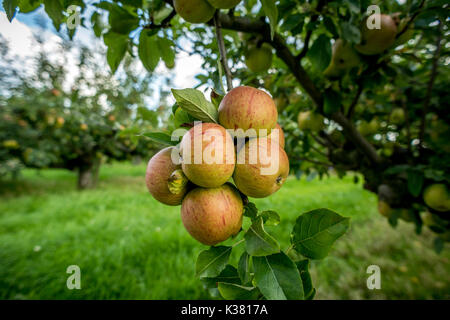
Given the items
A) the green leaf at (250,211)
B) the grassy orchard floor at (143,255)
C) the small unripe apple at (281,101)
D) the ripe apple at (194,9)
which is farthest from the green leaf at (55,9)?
the small unripe apple at (281,101)

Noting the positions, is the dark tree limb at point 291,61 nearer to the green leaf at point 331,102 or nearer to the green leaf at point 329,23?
the green leaf at point 331,102

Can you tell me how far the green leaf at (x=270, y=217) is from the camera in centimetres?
58

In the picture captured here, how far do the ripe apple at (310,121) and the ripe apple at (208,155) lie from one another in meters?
1.18

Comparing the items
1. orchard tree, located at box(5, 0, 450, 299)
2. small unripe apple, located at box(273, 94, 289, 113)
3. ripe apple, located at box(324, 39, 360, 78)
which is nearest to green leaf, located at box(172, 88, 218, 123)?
orchard tree, located at box(5, 0, 450, 299)

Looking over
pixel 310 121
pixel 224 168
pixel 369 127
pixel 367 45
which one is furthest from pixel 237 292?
pixel 369 127

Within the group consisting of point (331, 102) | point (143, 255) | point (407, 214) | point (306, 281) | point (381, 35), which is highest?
point (381, 35)

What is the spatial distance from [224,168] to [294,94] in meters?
1.63

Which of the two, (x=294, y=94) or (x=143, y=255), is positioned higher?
(x=294, y=94)

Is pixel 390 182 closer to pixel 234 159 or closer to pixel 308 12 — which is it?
pixel 308 12

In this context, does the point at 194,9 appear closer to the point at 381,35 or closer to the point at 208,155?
the point at 208,155

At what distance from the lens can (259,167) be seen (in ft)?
1.84

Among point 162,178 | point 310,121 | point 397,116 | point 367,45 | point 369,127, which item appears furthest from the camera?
point 397,116
